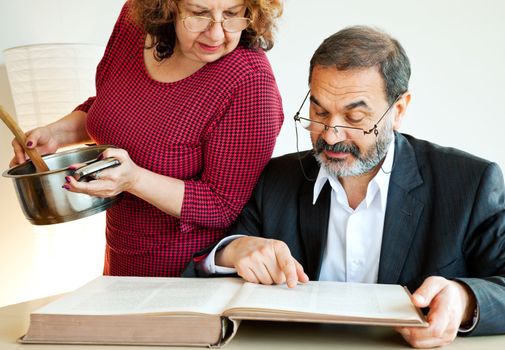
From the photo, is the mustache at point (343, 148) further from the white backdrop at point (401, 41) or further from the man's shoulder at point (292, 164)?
the white backdrop at point (401, 41)

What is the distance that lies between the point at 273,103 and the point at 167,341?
0.75 meters

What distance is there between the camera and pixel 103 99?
1.92 meters

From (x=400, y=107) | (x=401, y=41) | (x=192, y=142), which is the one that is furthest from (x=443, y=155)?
(x=401, y=41)

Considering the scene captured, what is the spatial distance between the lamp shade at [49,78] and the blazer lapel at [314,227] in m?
1.53

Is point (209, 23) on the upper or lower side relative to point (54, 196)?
upper

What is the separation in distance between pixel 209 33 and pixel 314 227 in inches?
21.1

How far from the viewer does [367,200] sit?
66.6 inches

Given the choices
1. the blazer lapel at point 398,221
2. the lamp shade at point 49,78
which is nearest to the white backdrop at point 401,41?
the lamp shade at point 49,78

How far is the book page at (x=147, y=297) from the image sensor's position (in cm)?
125

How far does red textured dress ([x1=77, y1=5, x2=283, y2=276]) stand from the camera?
1.74m

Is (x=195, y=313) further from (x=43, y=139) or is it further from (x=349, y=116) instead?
(x=43, y=139)

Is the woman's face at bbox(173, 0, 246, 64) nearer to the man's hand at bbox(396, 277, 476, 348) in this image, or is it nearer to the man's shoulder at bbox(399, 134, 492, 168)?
the man's shoulder at bbox(399, 134, 492, 168)

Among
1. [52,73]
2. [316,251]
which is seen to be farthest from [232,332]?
[52,73]

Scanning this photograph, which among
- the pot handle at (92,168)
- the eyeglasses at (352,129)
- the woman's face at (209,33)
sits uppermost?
the woman's face at (209,33)
